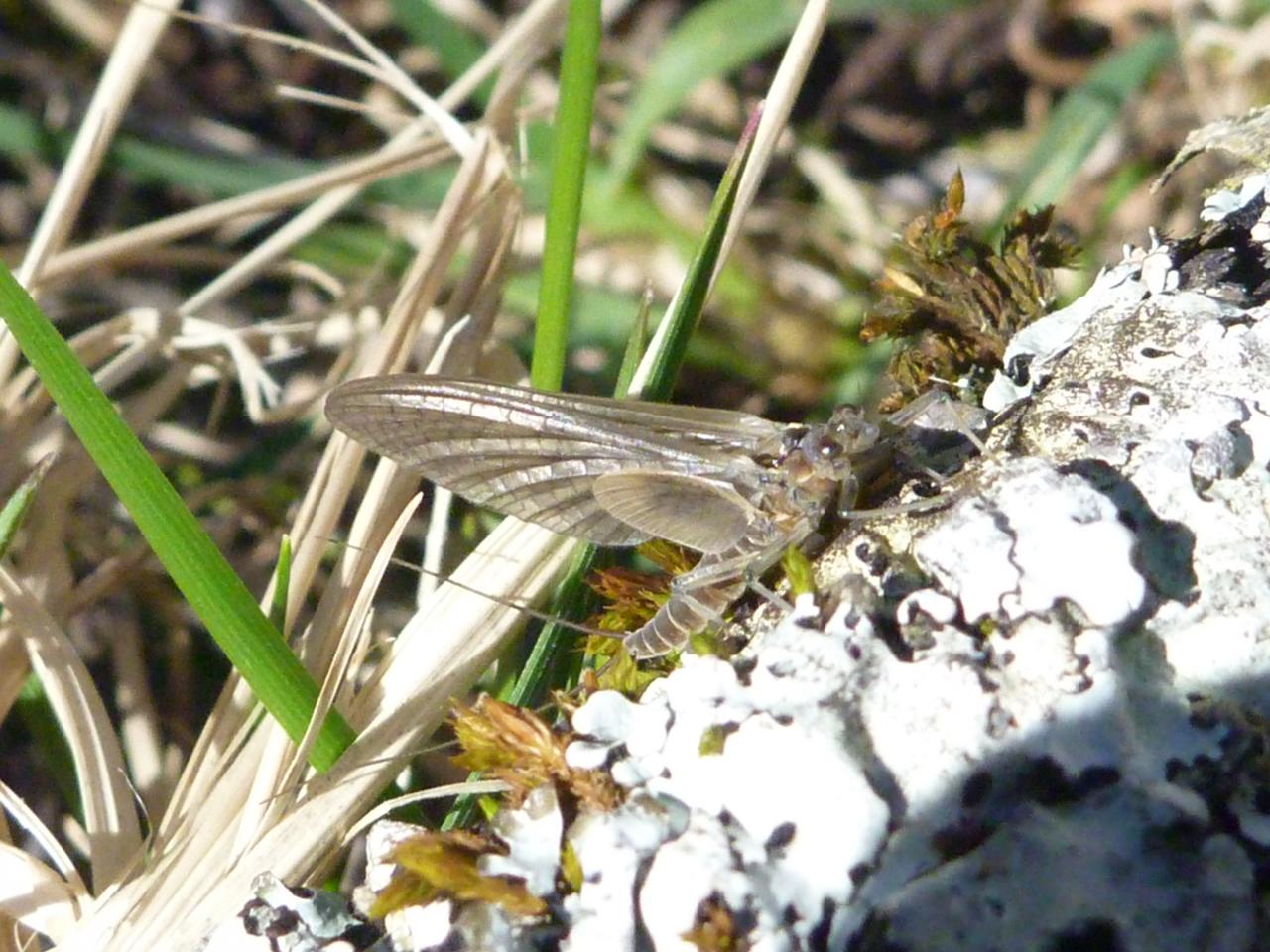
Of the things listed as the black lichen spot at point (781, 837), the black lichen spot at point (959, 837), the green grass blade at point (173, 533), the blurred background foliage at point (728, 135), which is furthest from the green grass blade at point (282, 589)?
the blurred background foliage at point (728, 135)

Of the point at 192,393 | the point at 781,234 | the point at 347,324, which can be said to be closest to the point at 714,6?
the point at 781,234

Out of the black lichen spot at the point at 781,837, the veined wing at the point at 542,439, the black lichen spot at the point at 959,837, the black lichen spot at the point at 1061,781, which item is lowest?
the black lichen spot at the point at 959,837

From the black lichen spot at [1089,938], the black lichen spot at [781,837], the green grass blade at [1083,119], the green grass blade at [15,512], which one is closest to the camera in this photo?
the black lichen spot at [1089,938]

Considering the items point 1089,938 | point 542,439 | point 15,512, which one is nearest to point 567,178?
point 542,439

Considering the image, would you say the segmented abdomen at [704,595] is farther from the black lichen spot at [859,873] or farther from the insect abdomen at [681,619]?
the black lichen spot at [859,873]

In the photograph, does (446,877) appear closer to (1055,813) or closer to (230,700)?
(1055,813)

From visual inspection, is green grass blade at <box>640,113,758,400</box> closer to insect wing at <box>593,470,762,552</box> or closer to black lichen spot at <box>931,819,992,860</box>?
insect wing at <box>593,470,762,552</box>

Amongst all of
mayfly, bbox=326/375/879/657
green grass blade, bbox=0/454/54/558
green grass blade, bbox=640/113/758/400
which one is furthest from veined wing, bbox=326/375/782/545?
green grass blade, bbox=0/454/54/558

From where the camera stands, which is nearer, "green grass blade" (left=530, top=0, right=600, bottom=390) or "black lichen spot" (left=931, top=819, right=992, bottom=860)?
"black lichen spot" (left=931, top=819, right=992, bottom=860)
